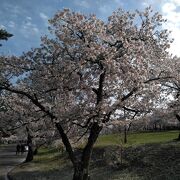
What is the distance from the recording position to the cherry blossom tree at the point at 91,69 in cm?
1911

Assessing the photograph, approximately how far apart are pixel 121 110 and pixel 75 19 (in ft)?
18.7

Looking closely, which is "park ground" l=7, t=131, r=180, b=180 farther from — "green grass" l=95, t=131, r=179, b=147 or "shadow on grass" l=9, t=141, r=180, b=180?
"green grass" l=95, t=131, r=179, b=147

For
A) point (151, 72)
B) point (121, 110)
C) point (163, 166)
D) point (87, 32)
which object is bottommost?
point (163, 166)

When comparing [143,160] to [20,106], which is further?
[143,160]

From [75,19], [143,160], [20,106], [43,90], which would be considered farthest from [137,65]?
[143,160]

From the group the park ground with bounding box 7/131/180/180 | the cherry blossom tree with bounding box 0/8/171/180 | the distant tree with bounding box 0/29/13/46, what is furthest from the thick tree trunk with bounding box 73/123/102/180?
the distant tree with bounding box 0/29/13/46

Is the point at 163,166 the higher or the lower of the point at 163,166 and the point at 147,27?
the lower

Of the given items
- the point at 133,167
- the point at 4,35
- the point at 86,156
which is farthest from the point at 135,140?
the point at 86,156

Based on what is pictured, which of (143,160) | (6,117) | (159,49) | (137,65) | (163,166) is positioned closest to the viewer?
(137,65)

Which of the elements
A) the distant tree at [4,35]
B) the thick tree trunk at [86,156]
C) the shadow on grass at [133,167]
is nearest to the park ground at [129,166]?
the shadow on grass at [133,167]

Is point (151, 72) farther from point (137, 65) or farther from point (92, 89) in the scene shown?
point (92, 89)

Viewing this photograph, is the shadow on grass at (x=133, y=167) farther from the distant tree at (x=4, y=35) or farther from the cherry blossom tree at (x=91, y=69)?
the distant tree at (x=4, y=35)

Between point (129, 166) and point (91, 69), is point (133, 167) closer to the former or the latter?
point (129, 166)

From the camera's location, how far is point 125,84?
19.6 metres
